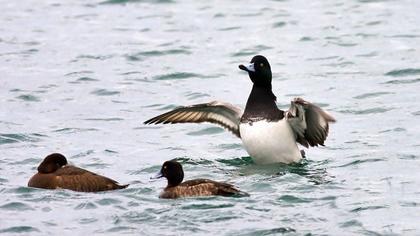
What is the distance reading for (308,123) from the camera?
14.9 metres

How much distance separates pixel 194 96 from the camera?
2005 cm

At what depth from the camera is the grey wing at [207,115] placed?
1579 cm

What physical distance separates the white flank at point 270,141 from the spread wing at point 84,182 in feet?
6.60

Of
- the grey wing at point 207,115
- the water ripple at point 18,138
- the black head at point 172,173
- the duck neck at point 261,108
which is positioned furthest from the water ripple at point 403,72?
the black head at point 172,173

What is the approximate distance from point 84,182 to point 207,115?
317cm

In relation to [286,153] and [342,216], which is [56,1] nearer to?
[286,153]

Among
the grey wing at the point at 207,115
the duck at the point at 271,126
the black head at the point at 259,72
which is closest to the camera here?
the duck at the point at 271,126

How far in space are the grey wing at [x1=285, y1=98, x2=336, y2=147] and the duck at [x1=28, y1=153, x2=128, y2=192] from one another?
2.25 metres

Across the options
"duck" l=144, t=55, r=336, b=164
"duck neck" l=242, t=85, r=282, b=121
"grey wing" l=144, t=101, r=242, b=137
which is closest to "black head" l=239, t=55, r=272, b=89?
"duck" l=144, t=55, r=336, b=164

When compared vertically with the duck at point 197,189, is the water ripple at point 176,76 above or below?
below

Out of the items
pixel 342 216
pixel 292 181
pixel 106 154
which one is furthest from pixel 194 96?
pixel 342 216

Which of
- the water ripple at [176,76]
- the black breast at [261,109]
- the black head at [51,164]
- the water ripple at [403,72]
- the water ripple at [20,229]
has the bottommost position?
the water ripple at [403,72]

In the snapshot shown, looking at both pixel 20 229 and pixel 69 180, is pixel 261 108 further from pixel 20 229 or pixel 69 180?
pixel 20 229

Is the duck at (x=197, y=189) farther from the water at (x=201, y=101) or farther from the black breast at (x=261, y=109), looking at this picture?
the black breast at (x=261, y=109)
